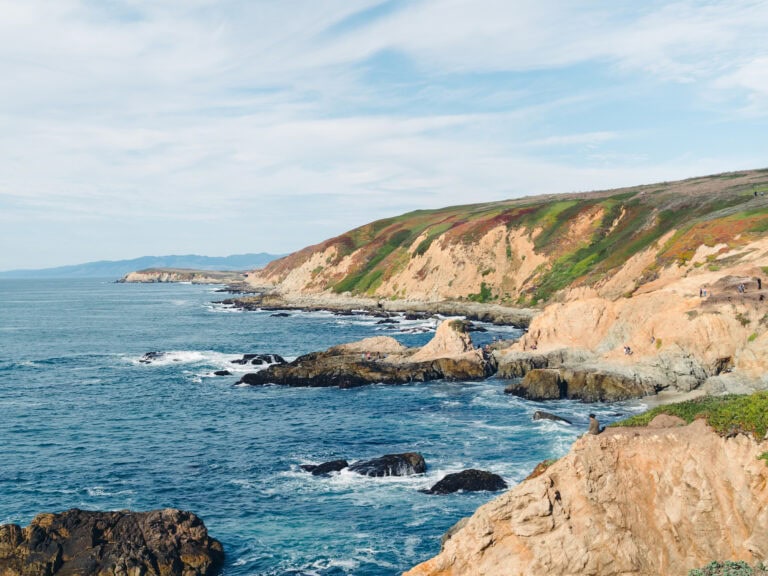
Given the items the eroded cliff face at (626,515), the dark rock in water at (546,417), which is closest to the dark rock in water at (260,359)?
the dark rock in water at (546,417)

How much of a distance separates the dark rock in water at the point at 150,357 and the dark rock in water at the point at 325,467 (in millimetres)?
49554

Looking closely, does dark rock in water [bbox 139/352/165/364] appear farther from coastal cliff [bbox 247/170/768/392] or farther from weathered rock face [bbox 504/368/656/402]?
weathered rock face [bbox 504/368/656/402]

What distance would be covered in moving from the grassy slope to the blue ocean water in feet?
149

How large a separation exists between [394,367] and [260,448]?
2632cm

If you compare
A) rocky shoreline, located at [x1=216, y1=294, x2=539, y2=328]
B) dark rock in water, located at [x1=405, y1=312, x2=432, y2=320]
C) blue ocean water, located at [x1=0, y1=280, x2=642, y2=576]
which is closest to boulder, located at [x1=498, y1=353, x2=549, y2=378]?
blue ocean water, located at [x1=0, y1=280, x2=642, y2=576]

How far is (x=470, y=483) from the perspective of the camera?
35.3 metres

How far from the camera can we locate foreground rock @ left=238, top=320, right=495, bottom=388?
2657 inches

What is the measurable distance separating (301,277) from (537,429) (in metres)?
155

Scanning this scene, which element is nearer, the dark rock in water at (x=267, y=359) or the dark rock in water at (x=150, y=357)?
the dark rock in water at (x=267, y=359)

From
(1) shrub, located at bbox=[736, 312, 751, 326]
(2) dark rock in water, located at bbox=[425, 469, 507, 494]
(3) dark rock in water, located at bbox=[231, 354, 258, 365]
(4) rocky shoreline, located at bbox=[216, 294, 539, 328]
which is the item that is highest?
(1) shrub, located at bbox=[736, 312, 751, 326]

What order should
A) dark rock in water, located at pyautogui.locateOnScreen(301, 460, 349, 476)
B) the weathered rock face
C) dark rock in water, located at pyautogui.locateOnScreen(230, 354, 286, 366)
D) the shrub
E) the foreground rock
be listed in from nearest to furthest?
dark rock in water, located at pyautogui.locateOnScreen(301, 460, 349, 476), the shrub, the weathered rock face, the foreground rock, dark rock in water, located at pyautogui.locateOnScreen(230, 354, 286, 366)

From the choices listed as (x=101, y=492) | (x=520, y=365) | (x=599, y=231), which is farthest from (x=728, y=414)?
(x=599, y=231)

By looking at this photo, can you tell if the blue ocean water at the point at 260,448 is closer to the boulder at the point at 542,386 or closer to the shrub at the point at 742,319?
the boulder at the point at 542,386

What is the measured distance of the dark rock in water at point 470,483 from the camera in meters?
35.1
